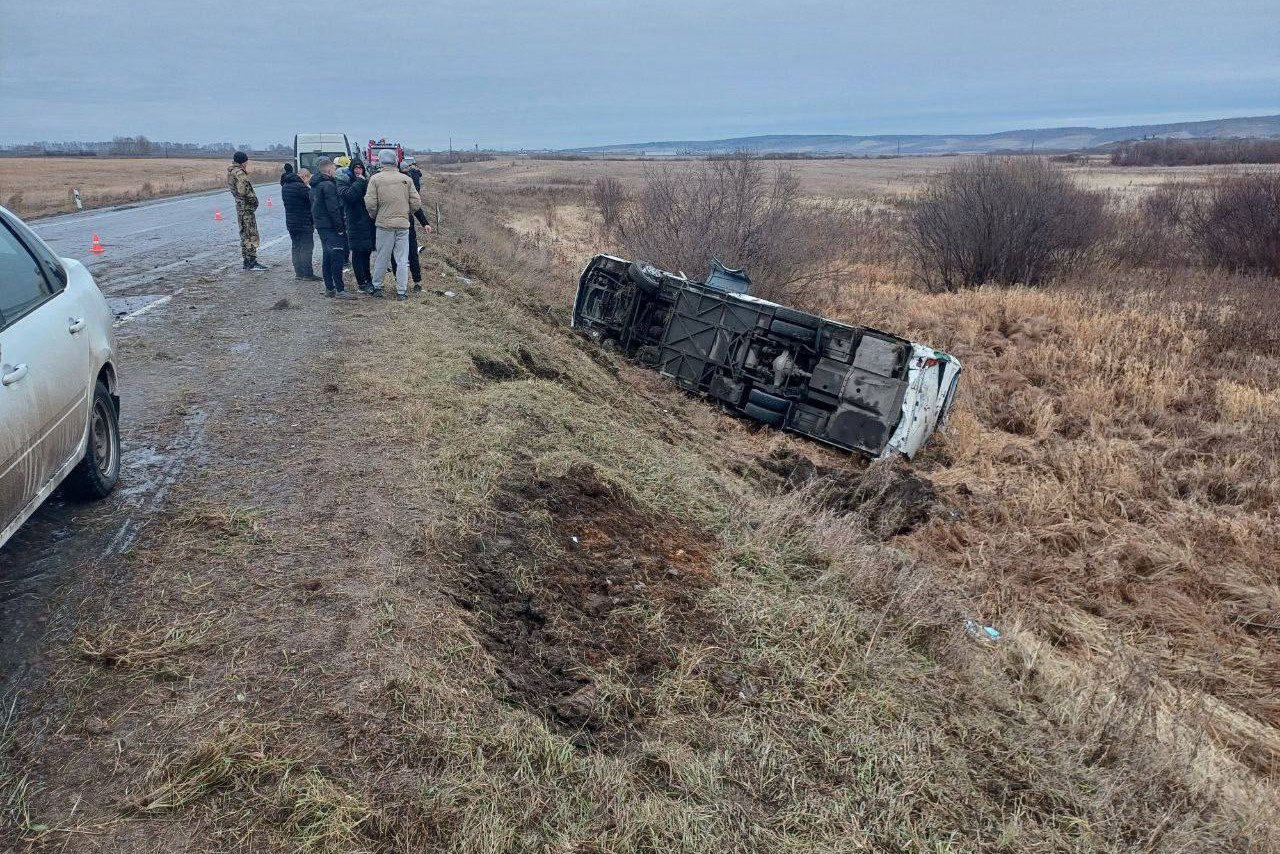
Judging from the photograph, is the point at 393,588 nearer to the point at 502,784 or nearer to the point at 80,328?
the point at 502,784

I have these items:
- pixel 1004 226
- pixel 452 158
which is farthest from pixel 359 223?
pixel 452 158

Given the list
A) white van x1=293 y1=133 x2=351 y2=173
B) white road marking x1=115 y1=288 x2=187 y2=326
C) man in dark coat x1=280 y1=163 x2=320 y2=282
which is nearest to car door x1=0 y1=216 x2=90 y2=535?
white road marking x1=115 y1=288 x2=187 y2=326

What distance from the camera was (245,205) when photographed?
1168 centimetres

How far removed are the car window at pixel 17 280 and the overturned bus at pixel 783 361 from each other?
786 cm

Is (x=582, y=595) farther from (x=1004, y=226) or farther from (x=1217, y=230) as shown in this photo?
(x=1217, y=230)

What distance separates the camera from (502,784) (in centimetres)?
309

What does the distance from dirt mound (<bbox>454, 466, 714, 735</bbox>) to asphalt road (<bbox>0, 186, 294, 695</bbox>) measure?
6.18 ft

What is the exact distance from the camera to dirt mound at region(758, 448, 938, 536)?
27.0 ft

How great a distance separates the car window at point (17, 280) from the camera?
12.2 ft

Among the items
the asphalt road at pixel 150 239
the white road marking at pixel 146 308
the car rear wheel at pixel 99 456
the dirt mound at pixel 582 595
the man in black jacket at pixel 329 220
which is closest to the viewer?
the dirt mound at pixel 582 595

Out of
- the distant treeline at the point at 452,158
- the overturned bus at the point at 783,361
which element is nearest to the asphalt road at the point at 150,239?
the overturned bus at the point at 783,361

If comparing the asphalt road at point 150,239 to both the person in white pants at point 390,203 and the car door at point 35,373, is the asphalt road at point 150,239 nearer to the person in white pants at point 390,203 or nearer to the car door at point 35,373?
the person in white pants at point 390,203

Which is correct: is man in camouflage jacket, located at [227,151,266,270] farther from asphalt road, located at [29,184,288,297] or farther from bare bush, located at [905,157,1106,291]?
bare bush, located at [905,157,1106,291]

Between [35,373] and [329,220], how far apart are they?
7.27m
